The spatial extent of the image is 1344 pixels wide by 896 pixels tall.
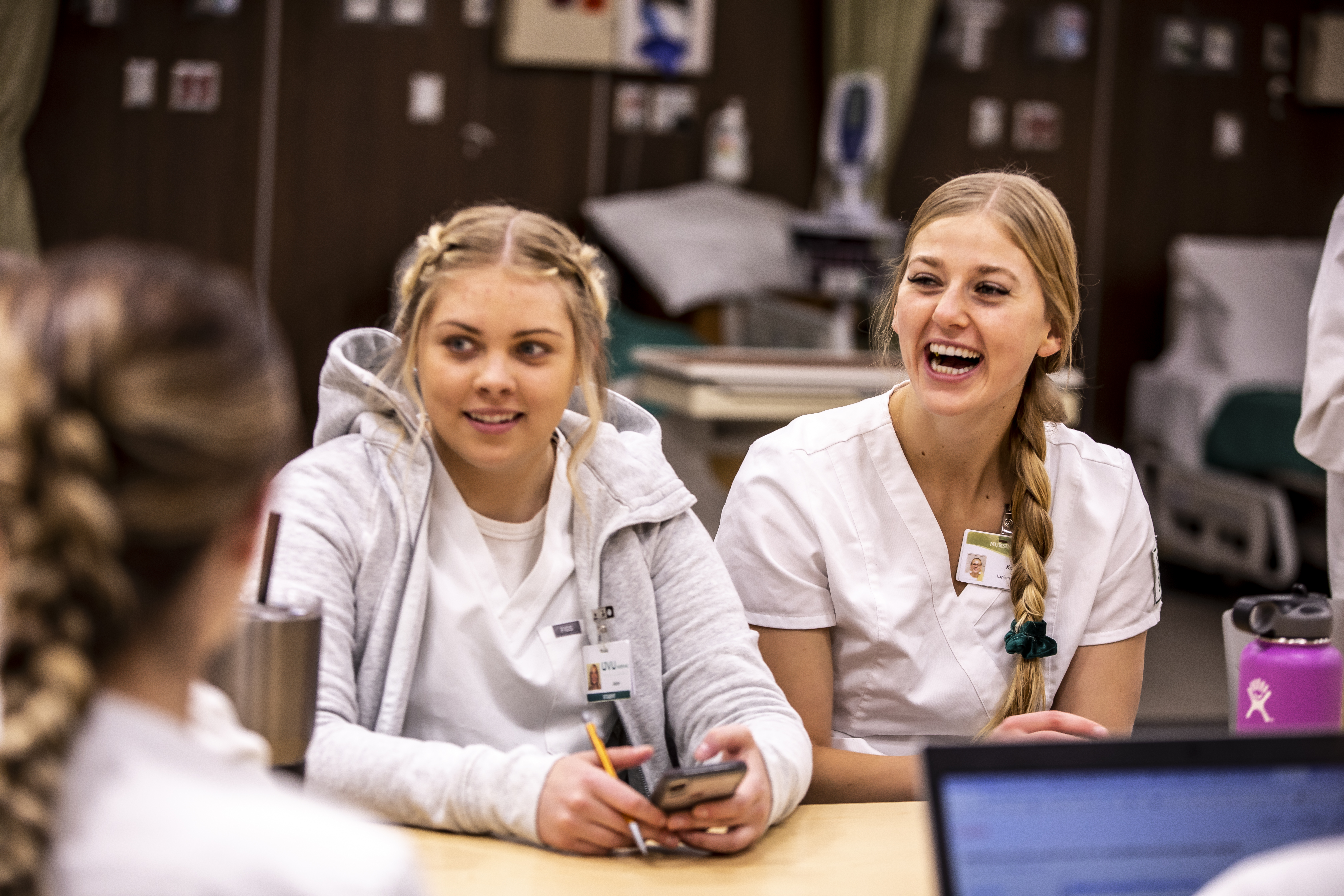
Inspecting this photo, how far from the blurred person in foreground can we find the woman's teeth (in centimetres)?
122

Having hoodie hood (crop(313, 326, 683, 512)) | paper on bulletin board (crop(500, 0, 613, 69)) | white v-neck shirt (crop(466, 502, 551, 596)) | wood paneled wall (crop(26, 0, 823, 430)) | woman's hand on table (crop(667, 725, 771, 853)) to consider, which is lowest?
woman's hand on table (crop(667, 725, 771, 853))

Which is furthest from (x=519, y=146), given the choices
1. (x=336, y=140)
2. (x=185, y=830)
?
(x=185, y=830)

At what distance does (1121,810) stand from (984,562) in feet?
3.02

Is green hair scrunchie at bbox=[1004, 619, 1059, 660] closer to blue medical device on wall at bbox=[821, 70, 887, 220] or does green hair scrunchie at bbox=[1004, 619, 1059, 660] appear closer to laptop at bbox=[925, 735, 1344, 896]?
laptop at bbox=[925, 735, 1344, 896]

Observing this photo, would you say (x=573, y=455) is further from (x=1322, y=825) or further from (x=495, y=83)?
(x=495, y=83)

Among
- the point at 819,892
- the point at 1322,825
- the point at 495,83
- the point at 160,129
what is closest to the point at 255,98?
the point at 160,129

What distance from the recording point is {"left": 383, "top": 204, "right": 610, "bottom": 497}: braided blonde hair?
1.62 metres

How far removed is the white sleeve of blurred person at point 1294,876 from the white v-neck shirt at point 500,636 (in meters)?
0.95

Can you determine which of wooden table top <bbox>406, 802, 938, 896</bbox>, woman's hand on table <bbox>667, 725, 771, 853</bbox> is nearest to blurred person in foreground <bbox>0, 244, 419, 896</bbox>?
wooden table top <bbox>406, 802, 938, 896</bbox>

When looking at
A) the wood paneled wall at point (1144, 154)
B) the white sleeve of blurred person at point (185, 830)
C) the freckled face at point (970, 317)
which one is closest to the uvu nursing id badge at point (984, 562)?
the freckled face at point (970, 317)

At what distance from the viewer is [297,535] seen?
1501 millimetres

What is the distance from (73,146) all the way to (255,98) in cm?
66

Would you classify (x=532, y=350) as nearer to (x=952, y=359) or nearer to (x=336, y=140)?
(x=952, y=359)

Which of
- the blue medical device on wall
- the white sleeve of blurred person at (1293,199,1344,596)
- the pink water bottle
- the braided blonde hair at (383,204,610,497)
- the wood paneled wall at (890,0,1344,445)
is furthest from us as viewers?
the wood paneled wall at (890,0,1344,445)
